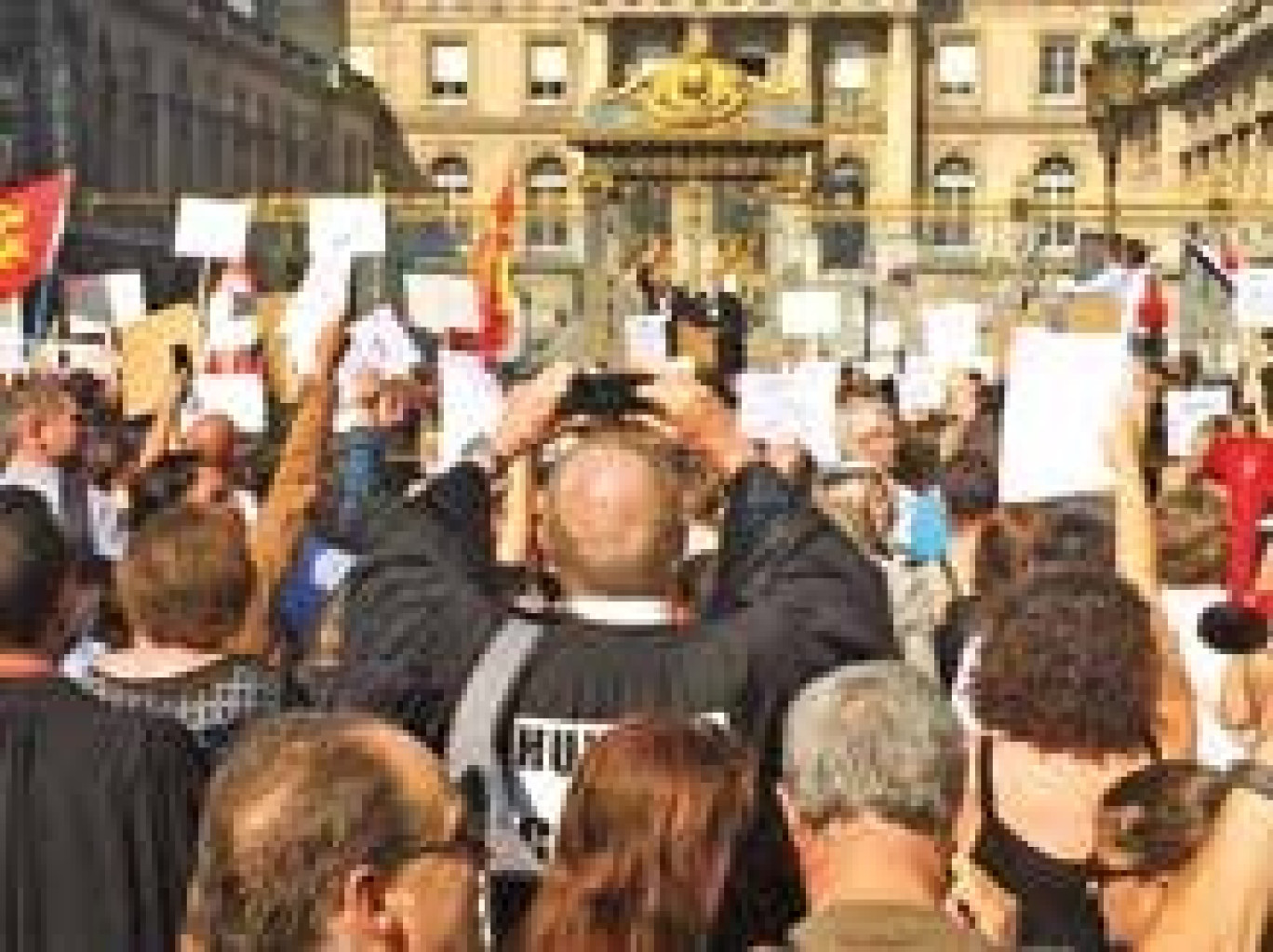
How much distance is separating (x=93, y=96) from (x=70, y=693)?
1963 inches

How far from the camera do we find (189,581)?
643cm

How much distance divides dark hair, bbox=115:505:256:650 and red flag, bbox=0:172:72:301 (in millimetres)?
12189

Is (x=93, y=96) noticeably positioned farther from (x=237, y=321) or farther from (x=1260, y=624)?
(x=1260, y=624)

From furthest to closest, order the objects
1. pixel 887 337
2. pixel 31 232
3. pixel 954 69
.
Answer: pixel 954 69 → pixel 887 337 → pixel 31 232

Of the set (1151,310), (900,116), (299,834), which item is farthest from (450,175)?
(299,834)

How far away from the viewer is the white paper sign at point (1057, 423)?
8.03 metres

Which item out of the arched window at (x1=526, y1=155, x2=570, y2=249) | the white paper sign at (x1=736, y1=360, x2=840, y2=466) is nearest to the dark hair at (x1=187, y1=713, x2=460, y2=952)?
the white paper sign at (x1=736, y1=360, x2=840, y2=466)

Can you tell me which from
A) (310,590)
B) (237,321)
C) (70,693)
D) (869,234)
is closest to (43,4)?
(869,234)

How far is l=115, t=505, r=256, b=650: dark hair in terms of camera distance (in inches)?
253

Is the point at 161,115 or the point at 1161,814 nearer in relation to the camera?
the point at 1161,814

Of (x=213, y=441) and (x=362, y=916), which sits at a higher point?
(x=213, y=441)

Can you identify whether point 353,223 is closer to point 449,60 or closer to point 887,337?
point 887,337

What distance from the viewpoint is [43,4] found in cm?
5003

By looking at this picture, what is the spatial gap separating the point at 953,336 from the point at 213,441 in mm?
12047
